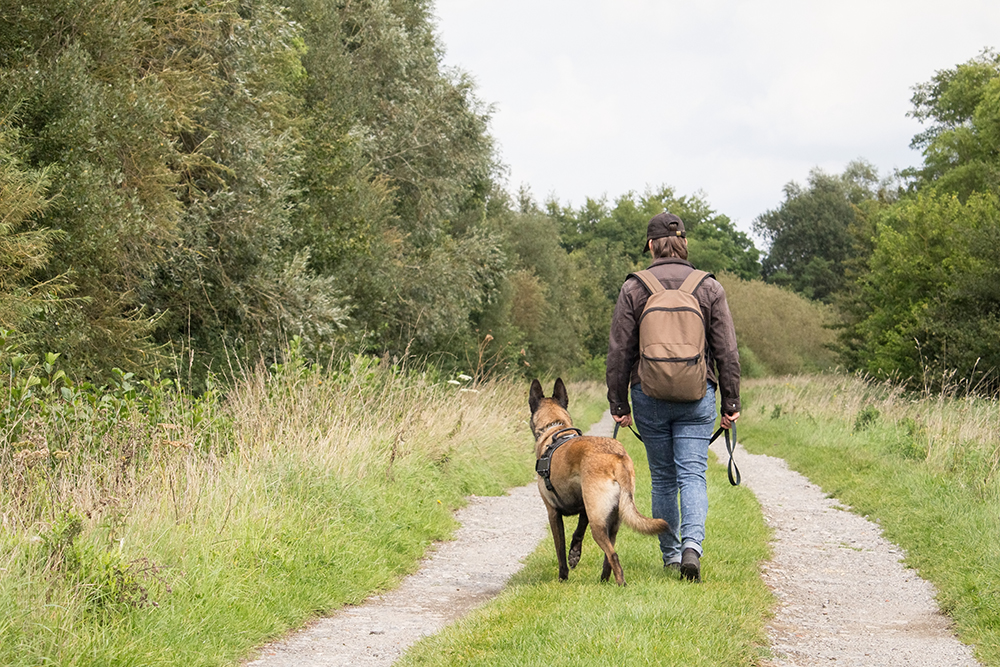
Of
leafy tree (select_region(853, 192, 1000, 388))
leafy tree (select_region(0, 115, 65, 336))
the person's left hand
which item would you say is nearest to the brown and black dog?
the person's left hand

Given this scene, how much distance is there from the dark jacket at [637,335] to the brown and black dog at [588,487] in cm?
35

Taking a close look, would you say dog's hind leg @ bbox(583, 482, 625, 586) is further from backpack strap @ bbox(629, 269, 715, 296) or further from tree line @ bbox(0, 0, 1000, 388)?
tree line @ bbox(0, 0, 1000, 388)

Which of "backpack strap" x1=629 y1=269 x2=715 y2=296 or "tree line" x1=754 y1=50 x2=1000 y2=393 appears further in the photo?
"tree line" x1=754 y1=50 x2=1000 y2=393

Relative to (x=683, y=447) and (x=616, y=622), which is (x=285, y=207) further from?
(x=616, y=622)

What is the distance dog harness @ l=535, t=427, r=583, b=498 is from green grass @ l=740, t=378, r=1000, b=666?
8.58 feet

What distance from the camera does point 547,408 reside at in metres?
6.66

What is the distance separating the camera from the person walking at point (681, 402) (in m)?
5.67

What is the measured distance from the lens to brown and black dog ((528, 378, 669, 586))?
542 centimetres

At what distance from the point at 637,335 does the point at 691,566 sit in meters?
1.52

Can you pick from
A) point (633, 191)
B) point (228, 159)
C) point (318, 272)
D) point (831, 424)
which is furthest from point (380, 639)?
point (633, 191)

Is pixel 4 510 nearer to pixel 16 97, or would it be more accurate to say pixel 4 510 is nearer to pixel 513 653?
pixel 513 653

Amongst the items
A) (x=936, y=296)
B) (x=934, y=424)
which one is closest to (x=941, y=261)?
(x=936, y=296)

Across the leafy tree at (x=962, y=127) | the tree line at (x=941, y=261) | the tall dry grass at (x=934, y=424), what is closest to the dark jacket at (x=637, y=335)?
the tall dry grass at (x=934, y=424)

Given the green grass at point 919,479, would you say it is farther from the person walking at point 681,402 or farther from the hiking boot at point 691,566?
the person walking at point 681,402
